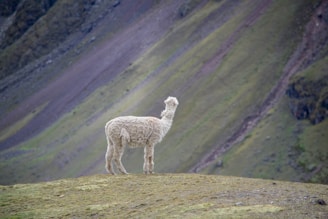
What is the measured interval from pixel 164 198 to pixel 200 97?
4323 inches

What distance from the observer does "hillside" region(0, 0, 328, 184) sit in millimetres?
113750

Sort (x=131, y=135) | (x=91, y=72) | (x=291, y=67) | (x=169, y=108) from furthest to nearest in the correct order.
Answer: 1. (x=91, y=72)
2. (x=291, y=67)
3. (x=169, y=108)
4. (x=131, y=135)

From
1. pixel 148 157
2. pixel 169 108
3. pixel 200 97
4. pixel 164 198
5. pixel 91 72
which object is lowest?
pixel 200 97

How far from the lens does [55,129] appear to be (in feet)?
534

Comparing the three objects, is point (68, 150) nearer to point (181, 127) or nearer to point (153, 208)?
point (181, 127)

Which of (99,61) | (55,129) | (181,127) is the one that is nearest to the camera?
(181,127)

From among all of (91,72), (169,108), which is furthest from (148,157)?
(91,72)

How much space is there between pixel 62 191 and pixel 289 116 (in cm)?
9481

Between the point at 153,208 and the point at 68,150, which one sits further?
the point at 68,150

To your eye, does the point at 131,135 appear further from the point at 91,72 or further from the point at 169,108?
the point at 91,72

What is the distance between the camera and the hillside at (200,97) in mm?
113750

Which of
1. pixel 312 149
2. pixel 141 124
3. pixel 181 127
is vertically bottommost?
pixel 312 149

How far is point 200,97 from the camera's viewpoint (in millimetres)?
136000

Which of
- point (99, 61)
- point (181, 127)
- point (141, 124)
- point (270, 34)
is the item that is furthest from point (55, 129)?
point (141, 124)
